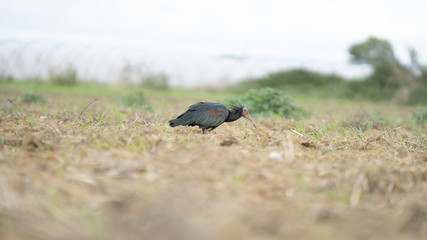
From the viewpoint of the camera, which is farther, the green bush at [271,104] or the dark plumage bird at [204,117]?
the green bush at [271,104]

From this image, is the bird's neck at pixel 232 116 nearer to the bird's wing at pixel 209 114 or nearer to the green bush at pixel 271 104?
the bird's wing at pixel 209 114

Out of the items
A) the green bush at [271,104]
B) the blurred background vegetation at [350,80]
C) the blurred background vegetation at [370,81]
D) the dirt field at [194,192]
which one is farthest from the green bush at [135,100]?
the blurred background vegetation at [370,81]

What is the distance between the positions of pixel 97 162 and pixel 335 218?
1.74 meters

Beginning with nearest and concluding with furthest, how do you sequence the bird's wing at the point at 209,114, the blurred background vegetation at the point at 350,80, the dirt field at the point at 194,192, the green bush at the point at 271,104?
the dirt field at the point at 194,192 → the bird's wing at the point at 209,114 → the green bush at the point at 271,104 → the blurred background vegetation at the point at 350,80

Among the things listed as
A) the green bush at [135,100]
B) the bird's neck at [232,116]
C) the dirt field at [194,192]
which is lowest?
the green bush at [135,100]

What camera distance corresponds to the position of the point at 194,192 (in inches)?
102

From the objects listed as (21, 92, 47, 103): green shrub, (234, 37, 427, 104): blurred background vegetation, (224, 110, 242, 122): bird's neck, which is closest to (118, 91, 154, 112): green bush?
(21, 92, 47, 103): green shrub

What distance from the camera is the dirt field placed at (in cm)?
227

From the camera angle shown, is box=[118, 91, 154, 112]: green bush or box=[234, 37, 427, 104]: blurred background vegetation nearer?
box=[118, 91, 154, 112]: green bush

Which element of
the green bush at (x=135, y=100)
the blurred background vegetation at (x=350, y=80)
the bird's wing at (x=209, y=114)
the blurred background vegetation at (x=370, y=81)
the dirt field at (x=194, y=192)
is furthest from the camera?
the blurred background vegetation at (x=350, y=80)

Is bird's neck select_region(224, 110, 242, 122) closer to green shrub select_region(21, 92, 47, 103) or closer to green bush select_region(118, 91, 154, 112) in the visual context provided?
green bush select_region(118, 91, 154, 112)

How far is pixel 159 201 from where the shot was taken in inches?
96.5

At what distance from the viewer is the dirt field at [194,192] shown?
2.27 meters

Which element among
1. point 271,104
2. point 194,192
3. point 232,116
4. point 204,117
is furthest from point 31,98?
point 194,192
